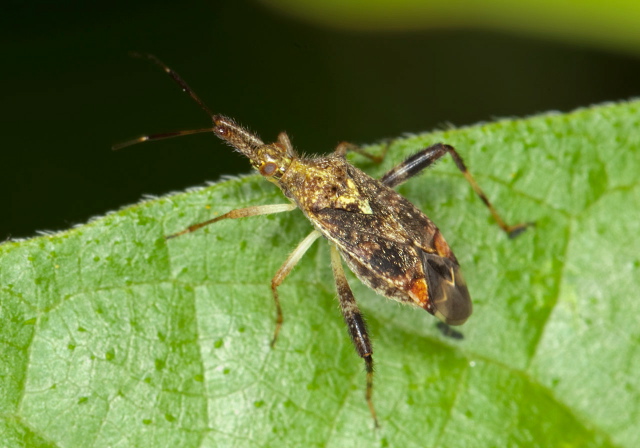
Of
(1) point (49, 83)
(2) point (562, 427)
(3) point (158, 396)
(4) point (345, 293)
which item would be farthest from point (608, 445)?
(1) point (49, 83)

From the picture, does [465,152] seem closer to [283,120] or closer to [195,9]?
[283,120]

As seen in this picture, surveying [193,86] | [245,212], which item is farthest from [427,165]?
[193,86]

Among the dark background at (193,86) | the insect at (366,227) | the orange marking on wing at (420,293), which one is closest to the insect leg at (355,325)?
the insect at (366,227)

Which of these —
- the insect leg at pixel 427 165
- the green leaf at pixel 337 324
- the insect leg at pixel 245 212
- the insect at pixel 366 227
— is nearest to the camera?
the green leaf at pixel 337 324

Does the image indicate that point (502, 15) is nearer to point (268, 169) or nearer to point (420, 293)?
point (268, 169)

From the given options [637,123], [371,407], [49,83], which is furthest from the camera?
[49,83]

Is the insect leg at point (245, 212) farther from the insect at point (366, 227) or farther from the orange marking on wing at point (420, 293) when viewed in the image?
the orange marking on wing at point (420, 293)

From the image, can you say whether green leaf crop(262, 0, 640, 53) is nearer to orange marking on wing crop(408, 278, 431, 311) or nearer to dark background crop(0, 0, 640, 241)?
dark background crop(0, 0, 640, 241)
